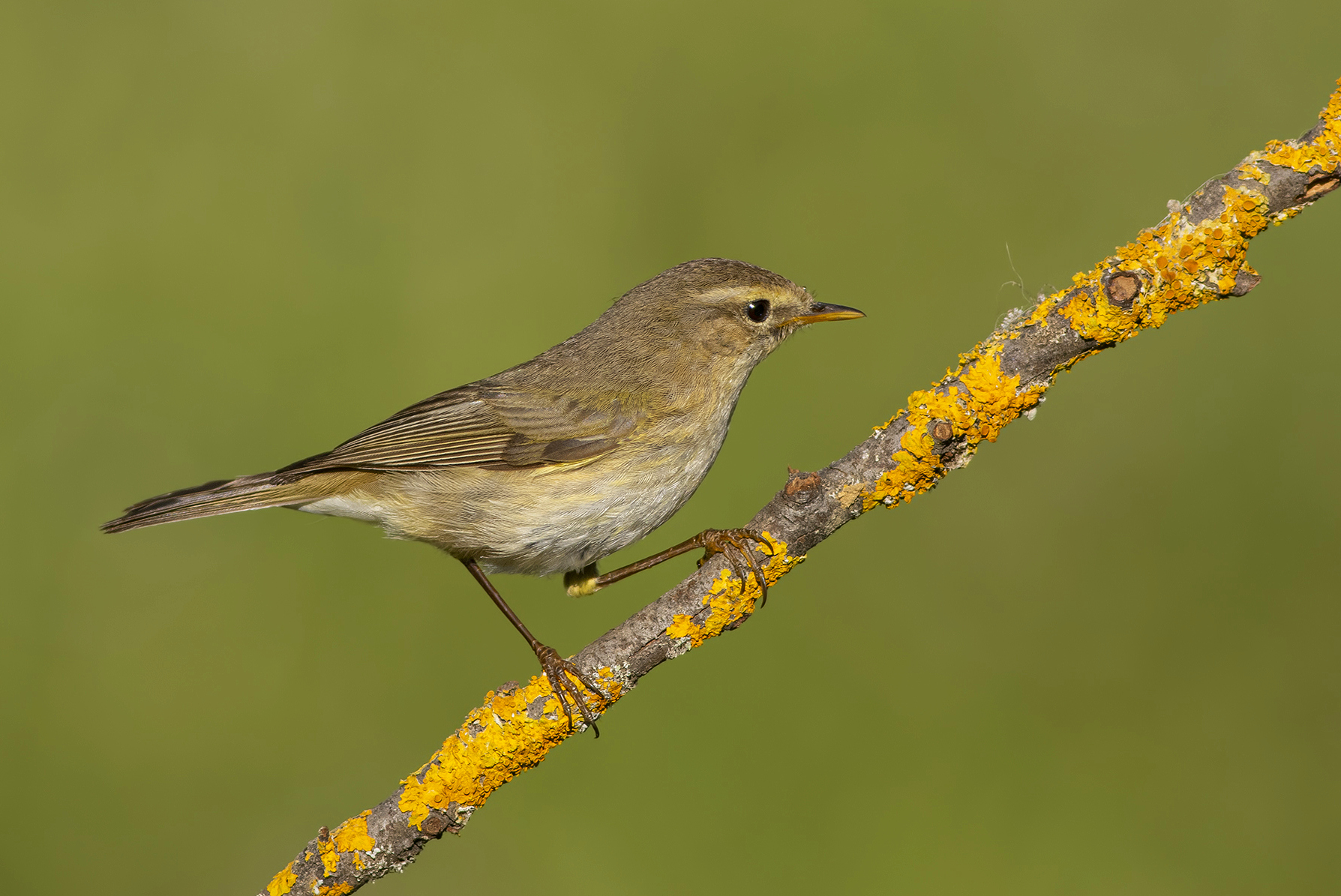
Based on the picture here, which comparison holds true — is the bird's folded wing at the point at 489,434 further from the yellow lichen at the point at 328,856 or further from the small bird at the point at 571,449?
the yellow lichen at the point at 328,856

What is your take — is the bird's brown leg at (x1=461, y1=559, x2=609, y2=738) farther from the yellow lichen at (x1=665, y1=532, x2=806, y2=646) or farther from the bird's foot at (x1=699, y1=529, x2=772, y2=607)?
the bird's foot at (x1=699, y1=529, x2=772, y2=607)

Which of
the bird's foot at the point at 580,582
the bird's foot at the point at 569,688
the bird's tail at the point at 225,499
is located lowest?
the bird's foot at the point at 569,688

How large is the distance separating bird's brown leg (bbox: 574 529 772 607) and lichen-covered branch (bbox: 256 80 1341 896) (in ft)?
0.09

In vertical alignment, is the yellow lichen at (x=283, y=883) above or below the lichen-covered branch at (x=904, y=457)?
below

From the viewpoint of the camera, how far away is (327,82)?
582cm

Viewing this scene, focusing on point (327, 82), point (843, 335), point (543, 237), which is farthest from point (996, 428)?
point (327, 82)

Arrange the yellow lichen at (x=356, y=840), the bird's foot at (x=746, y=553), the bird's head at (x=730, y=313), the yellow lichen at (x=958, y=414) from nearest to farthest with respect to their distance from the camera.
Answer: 1. the yellow lichen at (x=958, y=414)
2. the bird's foot at (x=746, y=553)
3. the yellow lichen at (x=356, y=840)
4. the bird's head at (x=730, y=313)

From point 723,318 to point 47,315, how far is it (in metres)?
3.81

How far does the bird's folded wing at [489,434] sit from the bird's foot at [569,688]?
946mm

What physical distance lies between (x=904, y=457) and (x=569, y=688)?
108 cm

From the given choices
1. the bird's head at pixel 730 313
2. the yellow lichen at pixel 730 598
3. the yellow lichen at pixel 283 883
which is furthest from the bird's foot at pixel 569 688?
the bird's head at pixel 730 313

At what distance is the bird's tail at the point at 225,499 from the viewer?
358 cm

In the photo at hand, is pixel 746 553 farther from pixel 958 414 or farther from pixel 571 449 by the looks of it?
pixel 571 449

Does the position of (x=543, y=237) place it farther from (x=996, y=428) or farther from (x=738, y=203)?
(x=996, y=428)
